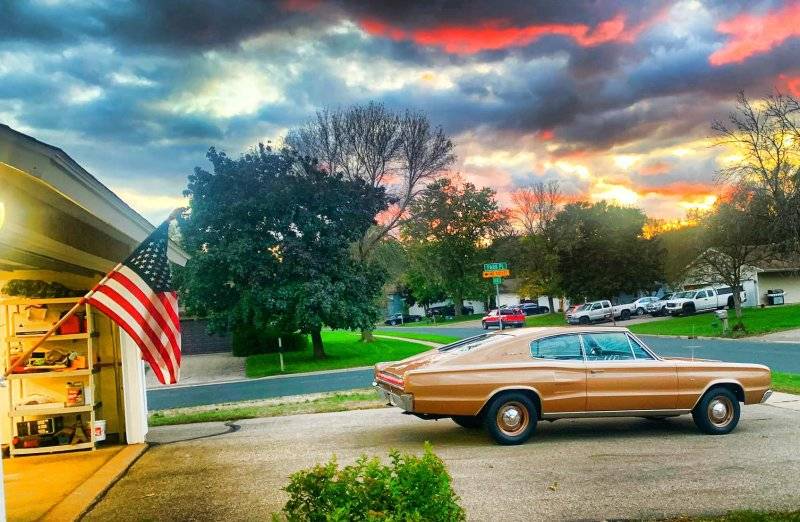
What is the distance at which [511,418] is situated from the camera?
8828mm

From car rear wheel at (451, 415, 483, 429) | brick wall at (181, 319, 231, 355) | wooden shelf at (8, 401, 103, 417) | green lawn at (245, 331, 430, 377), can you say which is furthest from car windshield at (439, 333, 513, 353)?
brick wall at (181, 319, 231, 355)

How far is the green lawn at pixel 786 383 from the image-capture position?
42.9 feet

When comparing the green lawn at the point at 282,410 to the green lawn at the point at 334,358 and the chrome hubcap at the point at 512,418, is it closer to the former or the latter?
the chrome hubcap at the point at 512,418

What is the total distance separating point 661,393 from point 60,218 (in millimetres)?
7575

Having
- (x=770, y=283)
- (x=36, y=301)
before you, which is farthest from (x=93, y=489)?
(x=770, y=283)

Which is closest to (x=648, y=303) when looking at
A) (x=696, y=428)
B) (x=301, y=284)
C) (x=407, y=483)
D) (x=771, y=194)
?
(x=771, y=194)

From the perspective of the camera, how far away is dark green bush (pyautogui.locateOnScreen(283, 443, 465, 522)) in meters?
4.00

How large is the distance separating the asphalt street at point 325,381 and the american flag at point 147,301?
12.7 meters

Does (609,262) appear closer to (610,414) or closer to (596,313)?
(596,313)

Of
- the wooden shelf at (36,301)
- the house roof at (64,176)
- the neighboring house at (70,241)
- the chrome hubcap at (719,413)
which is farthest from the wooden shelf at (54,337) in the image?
the chrome hubcap at (719,413)

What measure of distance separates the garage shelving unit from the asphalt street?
8.98 m

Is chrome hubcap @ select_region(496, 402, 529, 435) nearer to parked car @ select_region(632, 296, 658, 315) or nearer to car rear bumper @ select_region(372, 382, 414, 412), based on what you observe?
car rear bumper @ select_region(372, 382, 414, 412)

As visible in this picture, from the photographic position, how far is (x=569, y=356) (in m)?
9.09

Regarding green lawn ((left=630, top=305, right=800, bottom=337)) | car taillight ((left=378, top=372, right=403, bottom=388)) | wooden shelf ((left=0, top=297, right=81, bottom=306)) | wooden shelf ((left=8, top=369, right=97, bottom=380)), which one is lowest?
green lawn ((left=630, top=305, right=800, bottom=337))
